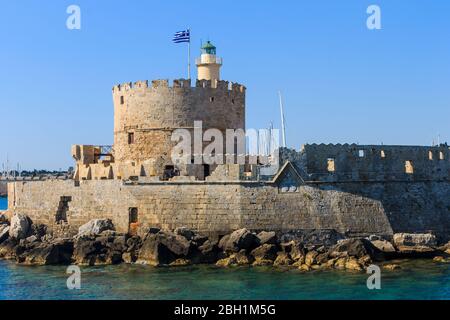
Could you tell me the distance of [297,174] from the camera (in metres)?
22.2

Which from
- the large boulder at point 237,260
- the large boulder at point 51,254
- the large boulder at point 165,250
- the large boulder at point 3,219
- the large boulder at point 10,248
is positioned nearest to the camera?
the large boulder at point 237,260

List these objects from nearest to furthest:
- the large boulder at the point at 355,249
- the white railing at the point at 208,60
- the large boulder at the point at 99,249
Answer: the large boulder at the point at 355,249 < the large boulder at the point at 99,249 < the white railing at the point at 208,60

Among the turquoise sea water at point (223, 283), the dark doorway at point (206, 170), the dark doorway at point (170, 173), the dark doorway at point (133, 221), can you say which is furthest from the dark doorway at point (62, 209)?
the dark doorway at point (206, 170)

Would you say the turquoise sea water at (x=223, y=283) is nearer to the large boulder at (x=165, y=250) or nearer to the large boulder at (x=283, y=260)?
the large boulder at (x=165, y=250)

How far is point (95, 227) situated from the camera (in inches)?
914

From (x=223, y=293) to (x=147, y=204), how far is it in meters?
6.47

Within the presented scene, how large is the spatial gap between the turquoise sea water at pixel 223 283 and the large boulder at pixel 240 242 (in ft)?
3.47

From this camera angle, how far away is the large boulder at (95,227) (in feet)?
75.8

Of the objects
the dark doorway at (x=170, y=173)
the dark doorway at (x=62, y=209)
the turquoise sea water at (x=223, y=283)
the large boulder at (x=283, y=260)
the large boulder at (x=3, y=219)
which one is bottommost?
the turquoise sea water at (x=223, y=283)

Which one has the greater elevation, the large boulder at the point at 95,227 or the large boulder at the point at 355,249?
the large boulder at the point at 95,227

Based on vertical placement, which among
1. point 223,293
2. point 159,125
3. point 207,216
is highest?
point 159,125

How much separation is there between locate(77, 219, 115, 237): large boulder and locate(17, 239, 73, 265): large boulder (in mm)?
597
